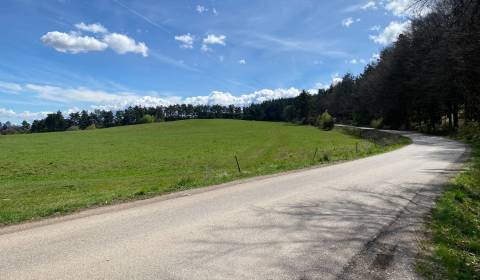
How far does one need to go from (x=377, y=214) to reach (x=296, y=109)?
140370 millimetres

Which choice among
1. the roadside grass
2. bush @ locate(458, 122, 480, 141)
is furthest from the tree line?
the roadside grass

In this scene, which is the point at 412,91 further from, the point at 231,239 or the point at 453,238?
the point at 231,239

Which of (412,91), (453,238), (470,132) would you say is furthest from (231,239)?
(412,91)

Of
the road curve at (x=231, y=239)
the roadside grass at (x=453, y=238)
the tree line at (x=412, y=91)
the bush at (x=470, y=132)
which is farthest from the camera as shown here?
the bush at (x=470, y=132)

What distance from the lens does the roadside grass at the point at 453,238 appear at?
5.99m

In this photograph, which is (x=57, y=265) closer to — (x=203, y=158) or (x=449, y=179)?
(x=449, y=179)

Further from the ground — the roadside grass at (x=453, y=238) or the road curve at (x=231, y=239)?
the road curve at (x=231, y=239)

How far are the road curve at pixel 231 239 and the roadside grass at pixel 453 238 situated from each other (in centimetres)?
34

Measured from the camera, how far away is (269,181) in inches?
593

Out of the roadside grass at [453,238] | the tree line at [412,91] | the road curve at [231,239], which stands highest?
the tree line at [412,91]

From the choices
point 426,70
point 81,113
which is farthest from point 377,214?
point 81,113

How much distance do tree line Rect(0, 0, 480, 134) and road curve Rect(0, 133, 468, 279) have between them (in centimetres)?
711

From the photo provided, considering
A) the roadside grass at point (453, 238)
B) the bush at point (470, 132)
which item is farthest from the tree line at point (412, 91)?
the roadside grass at point (453, 238)

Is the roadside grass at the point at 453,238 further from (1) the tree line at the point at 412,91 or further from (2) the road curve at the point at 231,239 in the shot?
(1) the tree line at the point at 412,91
